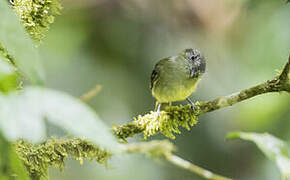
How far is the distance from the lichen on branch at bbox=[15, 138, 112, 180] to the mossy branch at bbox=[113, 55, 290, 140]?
0.60ft

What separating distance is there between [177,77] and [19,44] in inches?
102

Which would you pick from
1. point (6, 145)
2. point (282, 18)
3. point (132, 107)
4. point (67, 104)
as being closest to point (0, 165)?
point (6, 145)

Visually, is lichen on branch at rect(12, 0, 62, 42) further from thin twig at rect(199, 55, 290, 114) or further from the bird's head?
the bird's head

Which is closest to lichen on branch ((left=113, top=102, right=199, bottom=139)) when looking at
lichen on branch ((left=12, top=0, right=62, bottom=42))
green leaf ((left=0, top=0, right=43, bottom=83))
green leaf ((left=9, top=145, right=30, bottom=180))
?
lichen on branch ((left=12, top=0, right=62, bottom=42))

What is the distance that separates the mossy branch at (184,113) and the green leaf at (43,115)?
1271 millimetres

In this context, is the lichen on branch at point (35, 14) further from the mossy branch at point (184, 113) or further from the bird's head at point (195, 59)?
the bird's head at point (195, 59)

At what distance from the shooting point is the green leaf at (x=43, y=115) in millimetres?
548

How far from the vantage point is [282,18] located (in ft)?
14.9

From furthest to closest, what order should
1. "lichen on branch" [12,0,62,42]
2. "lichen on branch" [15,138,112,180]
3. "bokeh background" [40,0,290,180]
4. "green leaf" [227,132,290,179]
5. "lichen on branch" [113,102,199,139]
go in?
"bokeh background" [40,0,290,180]
"lichen on branch" [113,102,199,139]
"lichen on branch" [12,0,62,42]
"lichen on branch" [15,138,112,180]
"green leaf" [227,132,290,179]

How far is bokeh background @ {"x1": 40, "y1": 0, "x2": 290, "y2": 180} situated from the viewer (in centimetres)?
499

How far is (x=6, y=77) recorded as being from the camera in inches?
23.3

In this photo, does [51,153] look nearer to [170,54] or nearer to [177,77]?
[177,77]

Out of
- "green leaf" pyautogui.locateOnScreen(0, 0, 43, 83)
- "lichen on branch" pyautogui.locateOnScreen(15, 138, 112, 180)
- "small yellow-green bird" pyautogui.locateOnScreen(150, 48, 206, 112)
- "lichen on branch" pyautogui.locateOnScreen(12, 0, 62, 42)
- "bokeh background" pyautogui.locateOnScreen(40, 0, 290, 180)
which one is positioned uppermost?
"bokeh background" pyautogui.locateOnScreen(40, 0, 290, 180)

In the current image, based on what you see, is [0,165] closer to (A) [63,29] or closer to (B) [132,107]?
(B) [132,107]
